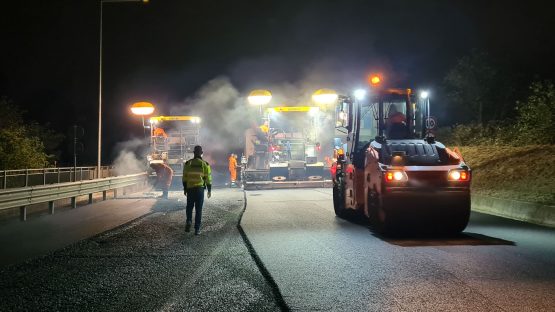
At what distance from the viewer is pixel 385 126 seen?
1160cm

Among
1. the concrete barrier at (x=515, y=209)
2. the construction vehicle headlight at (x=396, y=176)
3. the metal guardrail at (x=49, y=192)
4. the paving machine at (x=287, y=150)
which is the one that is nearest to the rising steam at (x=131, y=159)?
the paving machine at (x=287, y=150)

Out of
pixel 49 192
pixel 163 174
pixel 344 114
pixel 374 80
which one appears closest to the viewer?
pixel 374 80

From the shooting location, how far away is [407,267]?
697 centimetres

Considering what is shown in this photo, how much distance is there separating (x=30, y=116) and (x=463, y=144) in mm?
46371

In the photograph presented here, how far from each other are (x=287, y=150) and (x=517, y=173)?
10450 mm

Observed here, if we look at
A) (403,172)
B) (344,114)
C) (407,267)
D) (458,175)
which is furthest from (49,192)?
(407,267)

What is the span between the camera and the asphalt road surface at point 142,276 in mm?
5328

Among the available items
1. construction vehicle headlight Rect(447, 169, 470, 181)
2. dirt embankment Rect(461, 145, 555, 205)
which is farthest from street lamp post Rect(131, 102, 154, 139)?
construction vehicle headlight Rect(447, 169, 470, 181)

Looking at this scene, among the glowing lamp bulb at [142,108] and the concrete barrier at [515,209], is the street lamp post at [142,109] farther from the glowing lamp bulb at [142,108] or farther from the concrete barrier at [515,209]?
the concrete barrier at [515,209]

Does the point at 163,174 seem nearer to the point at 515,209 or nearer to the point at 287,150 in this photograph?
the point at 287,150

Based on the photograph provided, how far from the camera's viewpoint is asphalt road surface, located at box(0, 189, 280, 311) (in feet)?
17.5

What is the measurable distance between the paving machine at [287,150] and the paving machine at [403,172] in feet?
39.7

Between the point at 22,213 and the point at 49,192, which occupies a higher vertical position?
the point at 49,192

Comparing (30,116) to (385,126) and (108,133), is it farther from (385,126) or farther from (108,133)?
(385,126)
